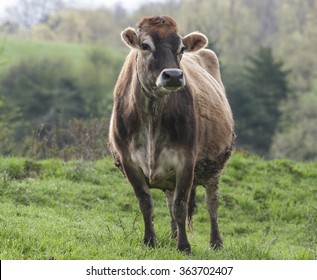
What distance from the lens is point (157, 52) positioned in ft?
22.1

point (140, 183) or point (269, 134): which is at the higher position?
point (140, 183)

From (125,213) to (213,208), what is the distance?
7.40 ft

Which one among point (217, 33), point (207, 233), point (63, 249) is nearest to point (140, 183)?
point (63, 249)

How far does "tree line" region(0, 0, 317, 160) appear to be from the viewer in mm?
46406

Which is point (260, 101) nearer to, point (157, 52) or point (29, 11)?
point (157, 52)

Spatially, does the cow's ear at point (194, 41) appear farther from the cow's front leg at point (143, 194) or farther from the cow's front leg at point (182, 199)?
the cow's front leg at point (143, 194)

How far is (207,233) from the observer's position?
36.0 feet

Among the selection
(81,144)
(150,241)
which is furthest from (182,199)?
(81,144)

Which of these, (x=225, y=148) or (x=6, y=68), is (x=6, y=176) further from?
(x=6, y=68)

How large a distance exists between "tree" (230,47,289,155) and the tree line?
0.08 m

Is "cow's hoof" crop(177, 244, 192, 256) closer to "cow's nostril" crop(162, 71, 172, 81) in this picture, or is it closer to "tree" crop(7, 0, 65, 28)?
"cow's nostril" crop(162, 71, 172, 81)

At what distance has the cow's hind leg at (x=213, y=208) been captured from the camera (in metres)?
8.95

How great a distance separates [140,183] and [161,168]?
36cm

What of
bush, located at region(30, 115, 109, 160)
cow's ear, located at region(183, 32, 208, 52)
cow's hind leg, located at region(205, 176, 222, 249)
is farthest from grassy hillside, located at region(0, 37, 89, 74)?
cow's ear, located at region(183, 32, 208, 52)
